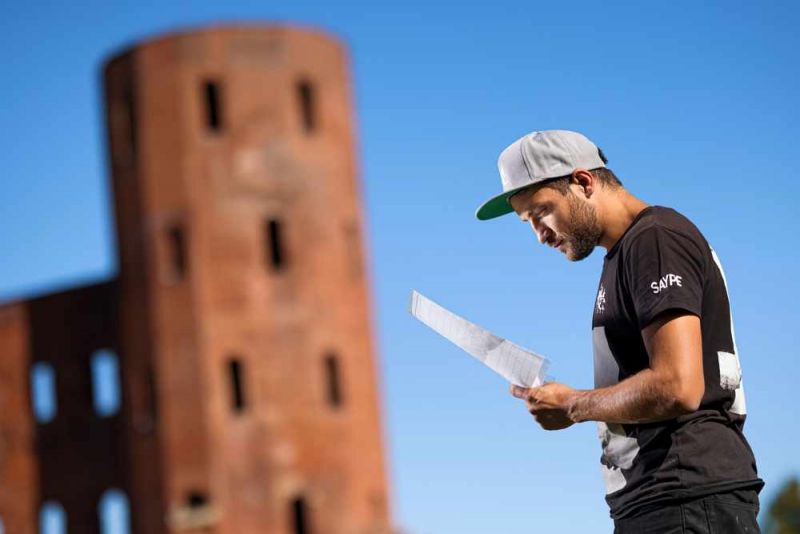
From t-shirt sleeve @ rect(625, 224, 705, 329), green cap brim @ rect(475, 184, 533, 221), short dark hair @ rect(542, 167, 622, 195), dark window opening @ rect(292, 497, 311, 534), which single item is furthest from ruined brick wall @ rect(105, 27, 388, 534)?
t-shirt sleeve @ rect(625, 224, 705, 329)

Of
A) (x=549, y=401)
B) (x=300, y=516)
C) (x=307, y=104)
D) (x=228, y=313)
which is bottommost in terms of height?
(x=549, y=401)

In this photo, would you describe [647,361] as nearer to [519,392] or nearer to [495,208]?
[519,392]

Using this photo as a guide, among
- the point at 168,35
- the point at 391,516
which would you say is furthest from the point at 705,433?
the point at 168,35

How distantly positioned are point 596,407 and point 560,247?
0.45 metres

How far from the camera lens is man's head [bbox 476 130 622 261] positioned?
4184 mm

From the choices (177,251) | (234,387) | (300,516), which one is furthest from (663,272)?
(177,251)

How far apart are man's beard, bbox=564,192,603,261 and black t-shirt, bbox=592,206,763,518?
91 millimetres

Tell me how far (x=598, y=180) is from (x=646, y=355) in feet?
1.59

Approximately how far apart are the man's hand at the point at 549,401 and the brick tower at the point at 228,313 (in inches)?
874

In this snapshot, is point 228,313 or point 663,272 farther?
point 228,313

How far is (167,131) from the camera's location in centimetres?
2814

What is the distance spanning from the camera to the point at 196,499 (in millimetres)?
26516

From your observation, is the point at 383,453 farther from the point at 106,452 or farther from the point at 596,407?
the point at 596,407

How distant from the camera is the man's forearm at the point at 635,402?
3.82 metres
